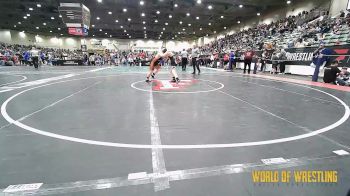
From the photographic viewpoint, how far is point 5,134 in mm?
3154

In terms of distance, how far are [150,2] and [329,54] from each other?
19981 mm

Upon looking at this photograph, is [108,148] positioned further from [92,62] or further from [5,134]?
[92,62]

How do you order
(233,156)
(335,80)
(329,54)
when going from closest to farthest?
(233,156)
(335,80)
(329,54)

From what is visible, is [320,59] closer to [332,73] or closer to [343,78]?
[332,73]

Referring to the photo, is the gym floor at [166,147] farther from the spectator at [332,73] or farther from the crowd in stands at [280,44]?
the crowd in stands at [280,44]

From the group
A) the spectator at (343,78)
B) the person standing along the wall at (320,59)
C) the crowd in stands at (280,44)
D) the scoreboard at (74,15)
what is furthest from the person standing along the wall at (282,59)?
the scoreboard at (74,15)

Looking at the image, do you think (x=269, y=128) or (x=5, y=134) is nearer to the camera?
(x=5, y=134)

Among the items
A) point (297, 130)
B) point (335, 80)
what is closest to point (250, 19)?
point (335, 80)

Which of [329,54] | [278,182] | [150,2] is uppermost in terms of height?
[150,2]

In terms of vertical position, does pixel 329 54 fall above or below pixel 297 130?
above

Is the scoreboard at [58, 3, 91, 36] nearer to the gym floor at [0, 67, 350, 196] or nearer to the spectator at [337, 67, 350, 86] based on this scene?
the gym floor at [0, 67, 350, 196]

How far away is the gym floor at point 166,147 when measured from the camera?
1.96 m

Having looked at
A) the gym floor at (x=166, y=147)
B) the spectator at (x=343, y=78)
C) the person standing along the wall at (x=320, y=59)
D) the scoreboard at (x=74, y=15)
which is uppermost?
the scoreboard at (x=74, y=15)

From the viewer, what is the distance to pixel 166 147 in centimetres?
274
